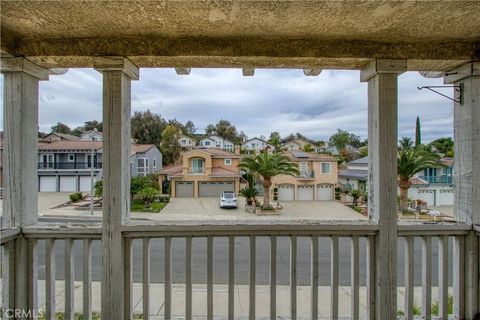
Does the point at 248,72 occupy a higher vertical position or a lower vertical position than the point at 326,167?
higher

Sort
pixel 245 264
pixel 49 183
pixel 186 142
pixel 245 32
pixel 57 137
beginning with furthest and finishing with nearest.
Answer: pixel 245 264 → pixel 186 142 → pixel 49 183 → pixel 57 137 → pixel 245 32

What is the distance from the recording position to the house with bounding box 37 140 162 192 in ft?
6.54

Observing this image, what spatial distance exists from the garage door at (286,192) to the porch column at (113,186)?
1.24 m

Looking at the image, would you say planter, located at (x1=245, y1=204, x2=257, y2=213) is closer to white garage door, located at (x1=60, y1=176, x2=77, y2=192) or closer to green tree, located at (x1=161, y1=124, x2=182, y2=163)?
green tree, located at (x1=161, y1=124, x2=182, y2=163)

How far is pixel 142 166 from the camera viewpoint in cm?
218

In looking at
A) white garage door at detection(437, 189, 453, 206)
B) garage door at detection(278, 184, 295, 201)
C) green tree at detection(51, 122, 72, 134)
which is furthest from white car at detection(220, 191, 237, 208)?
white garage door at detection(437, 189, 453, 206)

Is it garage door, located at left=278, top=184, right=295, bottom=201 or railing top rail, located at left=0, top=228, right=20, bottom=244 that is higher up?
garage door, located at left=278, top=184, right=295, bottom=201

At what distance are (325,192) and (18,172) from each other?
88.0 inches

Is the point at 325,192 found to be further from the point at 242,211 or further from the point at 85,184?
the point at 85,184

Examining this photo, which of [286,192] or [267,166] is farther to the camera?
[286,192]

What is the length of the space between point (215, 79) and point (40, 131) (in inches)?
60.6

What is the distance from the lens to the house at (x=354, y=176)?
2.05 metres

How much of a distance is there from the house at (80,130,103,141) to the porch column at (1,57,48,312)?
334mm

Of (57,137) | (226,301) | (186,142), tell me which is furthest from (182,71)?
(226,301)
